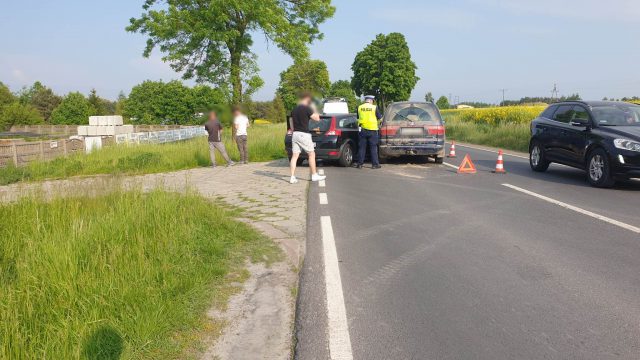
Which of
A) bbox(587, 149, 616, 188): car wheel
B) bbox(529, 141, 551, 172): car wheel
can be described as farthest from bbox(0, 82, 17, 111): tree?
bbox(587, 149, 616, 188): car wheel

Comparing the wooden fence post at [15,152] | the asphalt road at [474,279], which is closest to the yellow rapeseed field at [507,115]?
the asphalt road at [474,279]

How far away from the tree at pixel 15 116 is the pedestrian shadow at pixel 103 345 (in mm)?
78764

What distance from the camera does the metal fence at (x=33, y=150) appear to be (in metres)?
18.8

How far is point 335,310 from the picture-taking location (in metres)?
3.62

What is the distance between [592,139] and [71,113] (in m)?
90.3

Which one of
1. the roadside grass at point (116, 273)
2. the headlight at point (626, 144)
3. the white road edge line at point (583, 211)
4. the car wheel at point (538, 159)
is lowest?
the white road edge line at point (583, 211)

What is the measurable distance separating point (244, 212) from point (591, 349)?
5105 millimetres

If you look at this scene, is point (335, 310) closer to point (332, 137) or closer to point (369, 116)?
point (369, 116)

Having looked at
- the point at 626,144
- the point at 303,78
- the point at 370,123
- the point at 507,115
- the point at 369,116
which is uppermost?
the point at 303,78

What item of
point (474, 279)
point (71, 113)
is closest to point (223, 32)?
point (474, 279)

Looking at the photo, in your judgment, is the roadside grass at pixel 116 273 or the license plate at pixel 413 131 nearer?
the roadside grass at pixel 116 273

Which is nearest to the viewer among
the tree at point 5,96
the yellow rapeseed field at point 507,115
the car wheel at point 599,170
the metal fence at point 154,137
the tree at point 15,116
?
the car wheel at point 599,170

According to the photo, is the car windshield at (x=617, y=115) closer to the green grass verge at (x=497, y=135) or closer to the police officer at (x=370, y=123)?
the police officer at (x=370, y=123)

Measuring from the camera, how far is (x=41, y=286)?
3471 mm
